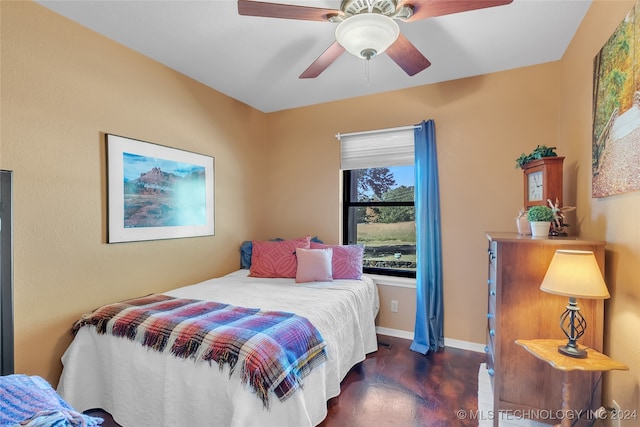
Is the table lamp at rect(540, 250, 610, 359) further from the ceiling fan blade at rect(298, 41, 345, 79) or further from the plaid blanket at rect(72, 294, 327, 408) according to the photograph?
the ceiling fan blade at rect(298, 41, 345, 79)

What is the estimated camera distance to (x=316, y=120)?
11.5 ft

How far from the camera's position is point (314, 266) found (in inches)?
110

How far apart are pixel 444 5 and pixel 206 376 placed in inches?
86.3

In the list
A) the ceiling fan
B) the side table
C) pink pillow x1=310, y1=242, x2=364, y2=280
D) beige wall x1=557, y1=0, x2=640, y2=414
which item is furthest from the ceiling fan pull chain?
the side table

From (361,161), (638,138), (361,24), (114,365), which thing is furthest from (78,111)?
(638,138)

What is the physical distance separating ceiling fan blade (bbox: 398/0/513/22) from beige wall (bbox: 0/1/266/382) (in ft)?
6.83

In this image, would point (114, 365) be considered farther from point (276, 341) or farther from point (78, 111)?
point (78, 111)

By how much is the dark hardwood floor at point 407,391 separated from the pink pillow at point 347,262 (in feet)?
2.48

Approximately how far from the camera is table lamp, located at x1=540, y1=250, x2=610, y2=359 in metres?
1.28

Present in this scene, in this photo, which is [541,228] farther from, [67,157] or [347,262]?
[67,157]

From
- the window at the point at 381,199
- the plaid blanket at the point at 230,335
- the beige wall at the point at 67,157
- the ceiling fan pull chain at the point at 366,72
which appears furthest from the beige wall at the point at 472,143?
the beige wall at the point at 67,157

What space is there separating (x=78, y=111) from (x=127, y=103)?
354mm

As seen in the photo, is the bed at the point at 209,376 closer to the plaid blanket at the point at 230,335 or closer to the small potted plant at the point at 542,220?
the plaid blanket at the point at 230,335

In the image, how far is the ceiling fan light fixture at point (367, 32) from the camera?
1.45 metres
